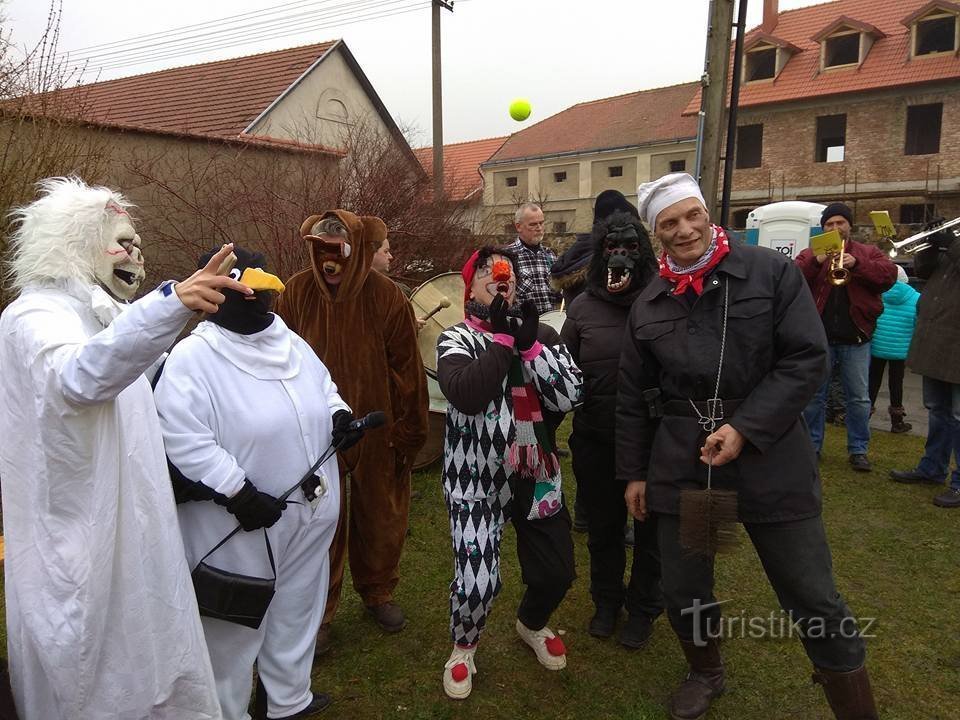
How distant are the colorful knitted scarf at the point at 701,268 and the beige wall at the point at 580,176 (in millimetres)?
27546

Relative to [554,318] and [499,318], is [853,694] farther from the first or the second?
[554,318]

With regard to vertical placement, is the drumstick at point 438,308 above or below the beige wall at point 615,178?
below

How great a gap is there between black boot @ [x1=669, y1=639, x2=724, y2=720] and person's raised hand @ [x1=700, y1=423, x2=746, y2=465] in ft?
2.81

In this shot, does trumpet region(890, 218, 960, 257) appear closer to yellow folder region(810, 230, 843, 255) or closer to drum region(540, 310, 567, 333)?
yellow folder region(810, 230, 843, 255)

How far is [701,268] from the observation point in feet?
7.80

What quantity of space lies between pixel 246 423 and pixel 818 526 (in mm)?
1934

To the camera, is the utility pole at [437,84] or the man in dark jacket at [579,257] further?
the utility pole at [437,84]

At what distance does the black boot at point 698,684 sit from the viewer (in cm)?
261

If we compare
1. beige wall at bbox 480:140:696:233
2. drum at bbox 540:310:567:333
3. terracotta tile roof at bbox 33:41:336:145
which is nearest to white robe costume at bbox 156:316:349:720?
drum at bbox 540:310:567:333

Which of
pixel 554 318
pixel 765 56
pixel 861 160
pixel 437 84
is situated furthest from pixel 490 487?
pixel 765 56

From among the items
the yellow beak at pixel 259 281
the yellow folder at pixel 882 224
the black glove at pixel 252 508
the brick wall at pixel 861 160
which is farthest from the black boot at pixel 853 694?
the brick wall at pixel 861 160

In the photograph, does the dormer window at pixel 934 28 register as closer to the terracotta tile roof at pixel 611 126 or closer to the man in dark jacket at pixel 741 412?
the terracotta tile roof at pixel 611 126

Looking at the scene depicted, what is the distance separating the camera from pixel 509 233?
A: 432 inches

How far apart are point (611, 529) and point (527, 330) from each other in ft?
3.85
